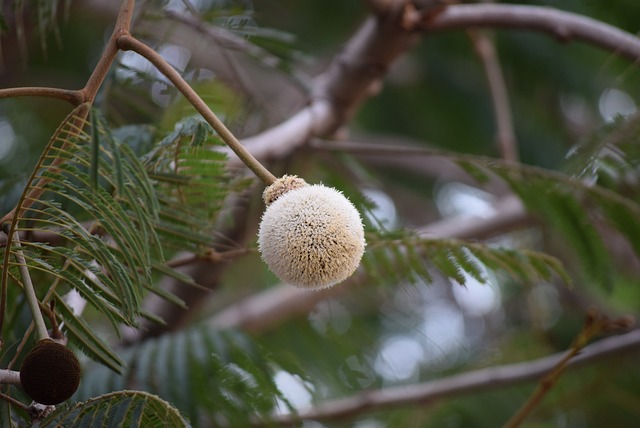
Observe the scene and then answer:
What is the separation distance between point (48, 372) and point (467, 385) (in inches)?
56.3

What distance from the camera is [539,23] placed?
175 centimetres

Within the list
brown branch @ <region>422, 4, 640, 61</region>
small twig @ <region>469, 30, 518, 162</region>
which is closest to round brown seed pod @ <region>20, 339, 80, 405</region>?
brown branch @ <region>422, 4, 640, 61</region>

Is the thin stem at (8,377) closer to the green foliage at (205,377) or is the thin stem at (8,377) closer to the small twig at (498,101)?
the green foliage at (205,377)

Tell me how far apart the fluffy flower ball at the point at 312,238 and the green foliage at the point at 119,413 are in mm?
187

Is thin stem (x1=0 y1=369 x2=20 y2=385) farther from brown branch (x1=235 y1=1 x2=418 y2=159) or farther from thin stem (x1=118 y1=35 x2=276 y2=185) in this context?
brown branch (x1=235 y1=1 x2=418 y2=159)

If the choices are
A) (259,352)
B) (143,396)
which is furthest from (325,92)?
(143,396)

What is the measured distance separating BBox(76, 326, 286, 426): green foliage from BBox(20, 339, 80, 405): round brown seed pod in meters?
0.51

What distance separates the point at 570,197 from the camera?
1.54 meters

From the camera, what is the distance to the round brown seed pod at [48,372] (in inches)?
27.5

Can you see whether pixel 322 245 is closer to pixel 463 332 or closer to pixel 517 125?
pixel 517 125

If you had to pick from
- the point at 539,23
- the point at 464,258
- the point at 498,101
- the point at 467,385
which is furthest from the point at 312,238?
the point at 498,101

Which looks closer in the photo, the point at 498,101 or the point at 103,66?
the point at 103,66

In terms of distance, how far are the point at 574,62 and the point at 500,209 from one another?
2.97 ft

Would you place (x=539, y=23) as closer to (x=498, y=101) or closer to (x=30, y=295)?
(x=498, y=101)
